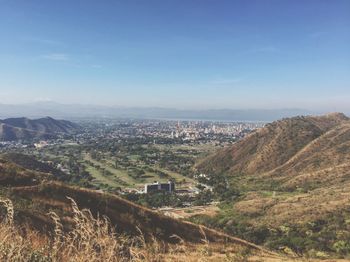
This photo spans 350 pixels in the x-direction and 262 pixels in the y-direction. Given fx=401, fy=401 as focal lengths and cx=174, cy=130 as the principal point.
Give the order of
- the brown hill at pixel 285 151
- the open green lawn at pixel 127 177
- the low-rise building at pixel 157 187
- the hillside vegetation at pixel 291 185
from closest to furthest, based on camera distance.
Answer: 1. the hillside vegetation at pixel 291 185
2. the low-rise building at pixel 157 187
3. the brown hill at pixel 285 151
4. the open green lawn at pixel 127 177

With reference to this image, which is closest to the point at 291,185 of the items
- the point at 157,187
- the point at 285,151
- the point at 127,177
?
the point at 157,187

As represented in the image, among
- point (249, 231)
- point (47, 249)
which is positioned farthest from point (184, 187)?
point (47, 249)

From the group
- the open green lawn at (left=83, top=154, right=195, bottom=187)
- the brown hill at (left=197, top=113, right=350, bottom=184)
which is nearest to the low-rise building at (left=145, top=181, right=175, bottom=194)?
the open green lawn at (left=83, top=154, right=195, bottom=187)

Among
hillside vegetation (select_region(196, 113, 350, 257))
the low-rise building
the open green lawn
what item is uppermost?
hillside vegetation (select_region(196, 113, 350, 257))

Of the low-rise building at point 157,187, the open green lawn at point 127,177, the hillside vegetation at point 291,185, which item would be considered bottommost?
the open green lawn at point 127,177

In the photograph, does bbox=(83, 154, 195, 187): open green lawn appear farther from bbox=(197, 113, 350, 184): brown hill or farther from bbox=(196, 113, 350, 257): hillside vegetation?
bbox=(197, 113, 350, 184): brown hill

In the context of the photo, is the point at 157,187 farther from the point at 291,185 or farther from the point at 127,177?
the point at 291,185

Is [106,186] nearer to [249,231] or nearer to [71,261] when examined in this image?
[249,231]

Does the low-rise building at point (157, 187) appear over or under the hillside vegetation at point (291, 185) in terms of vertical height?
under

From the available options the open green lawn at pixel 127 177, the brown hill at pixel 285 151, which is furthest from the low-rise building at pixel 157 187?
the brown hill at pixel 285 151

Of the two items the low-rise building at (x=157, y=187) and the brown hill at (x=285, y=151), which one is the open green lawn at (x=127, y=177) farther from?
the brown hill at (x=285, y=151)
